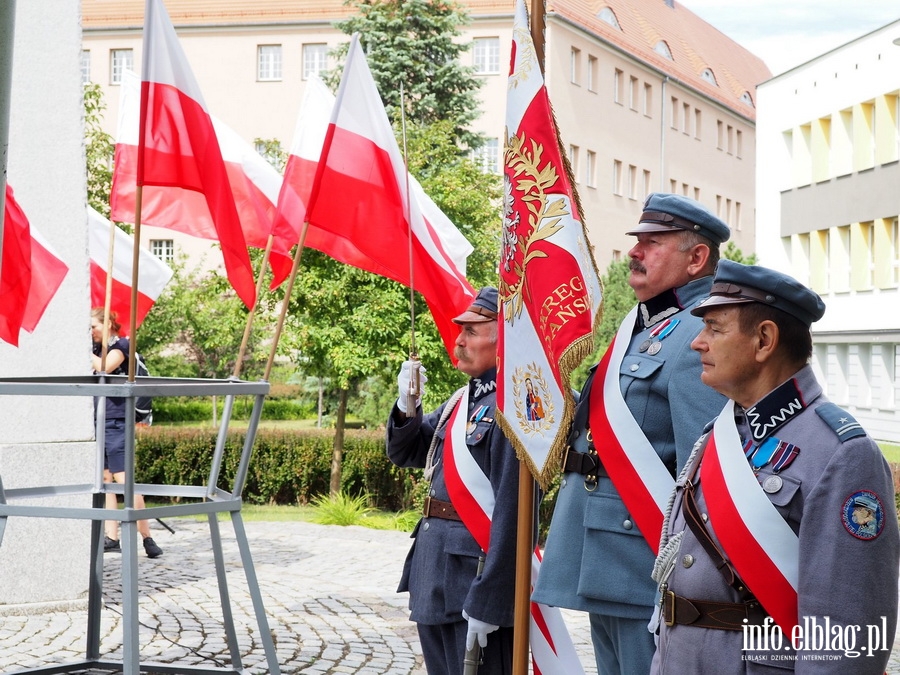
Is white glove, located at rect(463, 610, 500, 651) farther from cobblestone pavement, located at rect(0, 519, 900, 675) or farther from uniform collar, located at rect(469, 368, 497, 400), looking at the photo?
cobblestone pavement, located at rect(0, 519, 900, 675)

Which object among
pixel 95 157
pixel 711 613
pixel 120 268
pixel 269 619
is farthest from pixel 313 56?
pixel 711 613

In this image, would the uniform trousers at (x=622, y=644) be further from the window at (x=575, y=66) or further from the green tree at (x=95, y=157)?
the window at (x=575, y=66)

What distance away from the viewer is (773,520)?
2918mm

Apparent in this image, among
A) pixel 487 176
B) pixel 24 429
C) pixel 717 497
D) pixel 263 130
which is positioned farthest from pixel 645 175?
pixel 717 497

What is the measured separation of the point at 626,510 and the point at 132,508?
1.78m

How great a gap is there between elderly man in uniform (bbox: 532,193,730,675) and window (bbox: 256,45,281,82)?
4977 cm

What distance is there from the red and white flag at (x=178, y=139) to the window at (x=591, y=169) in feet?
151

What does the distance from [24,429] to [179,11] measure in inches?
1910

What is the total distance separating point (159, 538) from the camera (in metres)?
12.1

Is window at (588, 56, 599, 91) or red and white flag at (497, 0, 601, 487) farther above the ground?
window at (588, 56, 599, 91)

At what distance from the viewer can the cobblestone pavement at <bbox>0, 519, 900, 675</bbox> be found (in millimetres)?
6957

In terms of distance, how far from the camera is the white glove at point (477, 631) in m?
4.30

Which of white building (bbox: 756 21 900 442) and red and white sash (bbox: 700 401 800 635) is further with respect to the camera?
white building (bbox: 756 21 900 442)

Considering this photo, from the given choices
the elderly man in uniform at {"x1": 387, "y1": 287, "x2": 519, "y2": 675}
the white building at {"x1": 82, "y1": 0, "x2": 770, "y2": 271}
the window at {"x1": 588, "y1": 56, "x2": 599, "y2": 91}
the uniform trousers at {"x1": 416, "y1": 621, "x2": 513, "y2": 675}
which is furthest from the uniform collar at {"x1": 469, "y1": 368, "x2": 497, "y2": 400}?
the window at {"x1": 588, "y1": 56, "x2": 599, "y2": 91}
